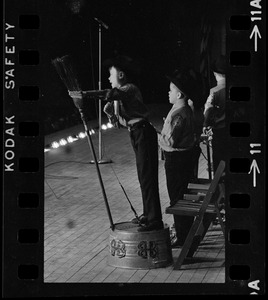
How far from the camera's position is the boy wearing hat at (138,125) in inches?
528

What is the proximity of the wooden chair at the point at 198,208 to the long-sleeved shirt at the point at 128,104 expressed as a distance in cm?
97

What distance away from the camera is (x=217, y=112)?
44.8 ft

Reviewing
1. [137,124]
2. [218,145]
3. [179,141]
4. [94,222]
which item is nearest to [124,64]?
[137,124]

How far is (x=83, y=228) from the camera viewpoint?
15133mm

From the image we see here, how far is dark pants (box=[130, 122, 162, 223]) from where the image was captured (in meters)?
13.6

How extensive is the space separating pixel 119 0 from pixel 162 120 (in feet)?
4.89

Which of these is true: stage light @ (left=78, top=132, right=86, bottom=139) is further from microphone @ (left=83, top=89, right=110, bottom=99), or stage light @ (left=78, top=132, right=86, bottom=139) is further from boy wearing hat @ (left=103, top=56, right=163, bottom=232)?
microphone @ (left=83, top=89, right=110, bottom=99)

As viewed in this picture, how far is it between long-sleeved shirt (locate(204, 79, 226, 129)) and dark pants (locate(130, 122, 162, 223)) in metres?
0.58

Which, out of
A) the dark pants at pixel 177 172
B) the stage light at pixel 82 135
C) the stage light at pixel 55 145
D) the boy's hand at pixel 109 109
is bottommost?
the dark pants at pixel 177 172

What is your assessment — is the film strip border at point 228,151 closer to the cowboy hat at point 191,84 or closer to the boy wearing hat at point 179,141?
the cowboy hat at point 191,84

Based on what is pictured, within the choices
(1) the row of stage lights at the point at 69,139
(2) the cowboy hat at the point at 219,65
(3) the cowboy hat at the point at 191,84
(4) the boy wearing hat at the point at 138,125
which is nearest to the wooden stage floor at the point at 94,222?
(1) the row of stage lights at the point at 69,139

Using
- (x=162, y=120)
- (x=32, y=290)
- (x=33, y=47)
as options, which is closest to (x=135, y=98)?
(x=162, y=120)

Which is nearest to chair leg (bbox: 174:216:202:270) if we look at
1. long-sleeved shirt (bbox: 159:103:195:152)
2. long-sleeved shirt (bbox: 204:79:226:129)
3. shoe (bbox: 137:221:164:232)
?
shoe (bbox: 137:221:164:232)

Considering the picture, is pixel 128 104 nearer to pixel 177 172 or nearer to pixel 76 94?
pixel 76 94
